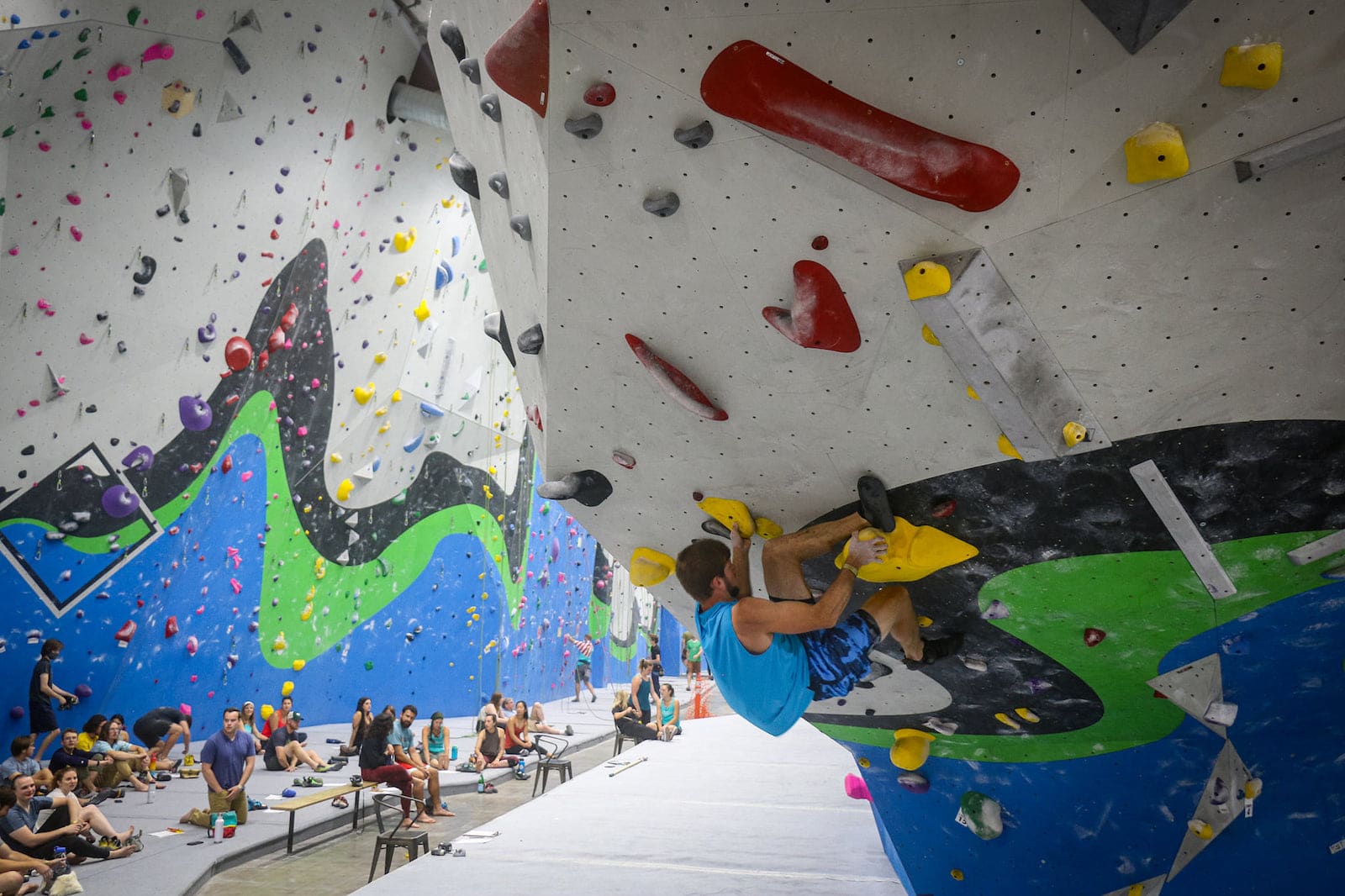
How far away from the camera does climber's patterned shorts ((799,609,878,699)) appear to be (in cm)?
200

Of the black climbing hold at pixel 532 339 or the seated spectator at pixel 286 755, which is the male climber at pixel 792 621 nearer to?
the black climbing hold at pixel 532 339

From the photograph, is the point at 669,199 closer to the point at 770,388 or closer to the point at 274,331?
the point at 770,388

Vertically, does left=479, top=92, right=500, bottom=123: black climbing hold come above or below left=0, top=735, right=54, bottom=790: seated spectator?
above

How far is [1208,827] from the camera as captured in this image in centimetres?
224

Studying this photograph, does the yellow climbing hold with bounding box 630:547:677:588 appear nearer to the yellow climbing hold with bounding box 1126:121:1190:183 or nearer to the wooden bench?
the yellow climbing hold with bounding box 1126:121:1190:183

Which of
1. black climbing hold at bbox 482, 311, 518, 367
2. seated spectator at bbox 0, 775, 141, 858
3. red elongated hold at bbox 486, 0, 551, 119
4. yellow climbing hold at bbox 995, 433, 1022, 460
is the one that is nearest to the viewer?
red elongated hold at bbox 486, 0, 551, 119

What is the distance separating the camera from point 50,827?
4.04 m

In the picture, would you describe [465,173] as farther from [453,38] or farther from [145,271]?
[145,271]

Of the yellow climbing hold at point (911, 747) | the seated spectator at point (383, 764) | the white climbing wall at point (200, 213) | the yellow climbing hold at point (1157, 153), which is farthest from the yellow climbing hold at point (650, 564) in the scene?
the white climbing wall at point (200, 213)

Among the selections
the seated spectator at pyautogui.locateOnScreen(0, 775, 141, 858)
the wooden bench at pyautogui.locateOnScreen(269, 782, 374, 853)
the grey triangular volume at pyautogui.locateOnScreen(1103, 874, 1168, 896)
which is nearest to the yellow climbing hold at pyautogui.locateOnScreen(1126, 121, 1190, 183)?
the grey triangular volume at pyautogui.locateOnScreen(1103, 874, 1168, 896)

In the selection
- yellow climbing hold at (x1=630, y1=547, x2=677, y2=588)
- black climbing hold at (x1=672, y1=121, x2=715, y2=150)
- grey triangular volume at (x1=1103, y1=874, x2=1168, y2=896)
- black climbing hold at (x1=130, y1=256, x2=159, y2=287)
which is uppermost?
black climbing hold at (x1=130, y1=256, x2=159, y2=287)

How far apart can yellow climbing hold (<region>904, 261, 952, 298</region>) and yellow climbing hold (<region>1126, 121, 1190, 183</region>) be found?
0.28 m

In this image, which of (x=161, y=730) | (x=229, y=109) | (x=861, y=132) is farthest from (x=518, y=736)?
(x=861, y=132)

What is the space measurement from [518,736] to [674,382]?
6908 millimetres
